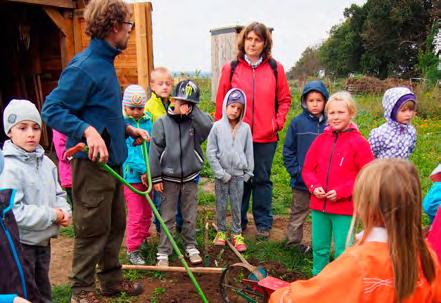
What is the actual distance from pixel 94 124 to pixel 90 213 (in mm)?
625

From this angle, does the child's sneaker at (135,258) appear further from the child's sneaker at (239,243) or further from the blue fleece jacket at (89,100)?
the blue fleece jacket at (89,100)

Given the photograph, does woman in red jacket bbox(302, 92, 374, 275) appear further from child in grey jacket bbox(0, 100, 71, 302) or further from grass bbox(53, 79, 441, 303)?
child in grey jacket bbox(0, 100, 71, 302)

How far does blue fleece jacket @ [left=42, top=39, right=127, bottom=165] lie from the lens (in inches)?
110

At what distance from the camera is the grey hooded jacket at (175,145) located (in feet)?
13.4

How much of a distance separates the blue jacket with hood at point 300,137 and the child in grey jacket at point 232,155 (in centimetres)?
41

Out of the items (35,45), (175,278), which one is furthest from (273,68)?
(35,45)

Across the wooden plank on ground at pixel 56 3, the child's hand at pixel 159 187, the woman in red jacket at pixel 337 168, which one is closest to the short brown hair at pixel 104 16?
the child's hand at pixel 159 187

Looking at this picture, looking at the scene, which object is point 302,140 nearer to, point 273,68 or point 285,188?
point 273,68

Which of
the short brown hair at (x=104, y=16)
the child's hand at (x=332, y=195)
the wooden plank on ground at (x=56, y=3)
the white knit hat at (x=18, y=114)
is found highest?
the wooden plank on ground at (x=56, y=3)

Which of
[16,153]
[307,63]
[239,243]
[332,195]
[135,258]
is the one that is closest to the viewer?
[16,153]

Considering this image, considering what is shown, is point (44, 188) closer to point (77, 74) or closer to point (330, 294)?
point (77, 74)

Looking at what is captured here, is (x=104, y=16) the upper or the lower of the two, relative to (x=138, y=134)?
upper

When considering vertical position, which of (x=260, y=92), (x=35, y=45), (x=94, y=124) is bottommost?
(x=94, y=124)

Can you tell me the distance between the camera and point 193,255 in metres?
4.29
